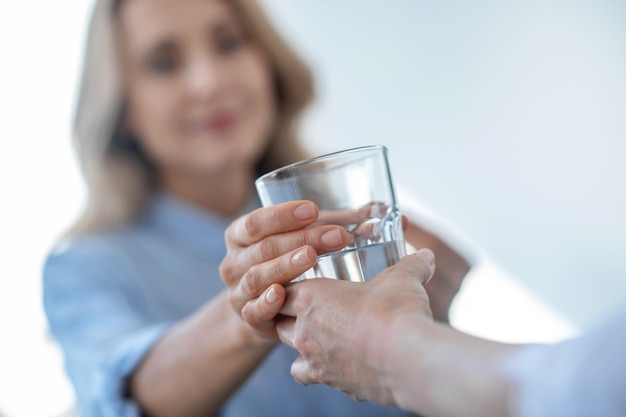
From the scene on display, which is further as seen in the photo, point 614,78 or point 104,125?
point 614,78

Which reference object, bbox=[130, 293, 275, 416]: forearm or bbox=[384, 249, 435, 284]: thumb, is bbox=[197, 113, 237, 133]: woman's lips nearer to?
bbox=[130, 293, 275, 416]: forearm

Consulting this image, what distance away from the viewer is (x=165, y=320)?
0.86 meters

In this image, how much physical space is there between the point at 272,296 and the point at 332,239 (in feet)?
0.17

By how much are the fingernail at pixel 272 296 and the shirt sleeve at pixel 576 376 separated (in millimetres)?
187

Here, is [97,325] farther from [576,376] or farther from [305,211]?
[576,376]

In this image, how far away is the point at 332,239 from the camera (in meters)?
0.39

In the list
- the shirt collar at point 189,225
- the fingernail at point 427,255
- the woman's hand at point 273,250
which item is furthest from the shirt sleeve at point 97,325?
the fingernail at point 427,255

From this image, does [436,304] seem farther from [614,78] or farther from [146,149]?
[614,78]

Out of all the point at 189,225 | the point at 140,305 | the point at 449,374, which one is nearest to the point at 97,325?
the point at 140,305

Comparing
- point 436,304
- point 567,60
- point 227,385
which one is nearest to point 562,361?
point 436,304

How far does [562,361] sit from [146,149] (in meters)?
0.92

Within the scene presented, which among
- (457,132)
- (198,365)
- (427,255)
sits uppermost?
(427,255)

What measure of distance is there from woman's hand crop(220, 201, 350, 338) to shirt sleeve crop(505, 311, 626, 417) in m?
0.17

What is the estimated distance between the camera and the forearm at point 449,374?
25 cm
